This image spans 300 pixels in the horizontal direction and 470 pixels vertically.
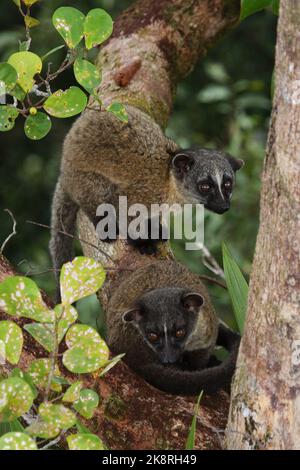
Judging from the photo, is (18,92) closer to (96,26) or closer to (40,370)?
(96,26)

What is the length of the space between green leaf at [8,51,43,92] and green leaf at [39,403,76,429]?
1.41 metres

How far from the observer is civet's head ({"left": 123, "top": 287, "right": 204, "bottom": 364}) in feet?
14.6

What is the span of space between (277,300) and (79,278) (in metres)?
0.71

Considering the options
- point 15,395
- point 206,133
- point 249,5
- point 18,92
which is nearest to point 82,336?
point 15,395

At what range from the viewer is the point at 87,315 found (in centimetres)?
689

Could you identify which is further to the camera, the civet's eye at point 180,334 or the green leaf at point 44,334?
the civet's eye at point 180,334

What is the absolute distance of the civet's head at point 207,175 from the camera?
18.2ft

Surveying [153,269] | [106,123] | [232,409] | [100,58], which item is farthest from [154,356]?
[100,58]

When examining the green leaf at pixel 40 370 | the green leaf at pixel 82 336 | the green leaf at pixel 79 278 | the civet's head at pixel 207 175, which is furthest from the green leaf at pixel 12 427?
the civet's head at pixel 207 175

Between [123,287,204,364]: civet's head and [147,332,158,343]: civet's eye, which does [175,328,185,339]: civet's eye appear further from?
[147,332,158,343]: civet's eye

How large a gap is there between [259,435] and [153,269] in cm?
192

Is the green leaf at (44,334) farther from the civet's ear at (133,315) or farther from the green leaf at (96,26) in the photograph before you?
the civet's ear at (133,315)

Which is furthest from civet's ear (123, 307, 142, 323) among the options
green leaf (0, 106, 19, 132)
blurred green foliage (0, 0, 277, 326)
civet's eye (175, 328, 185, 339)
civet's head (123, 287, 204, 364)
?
blurred green foliage (0, 0, 277, 326)

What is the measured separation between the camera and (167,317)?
455 cm
